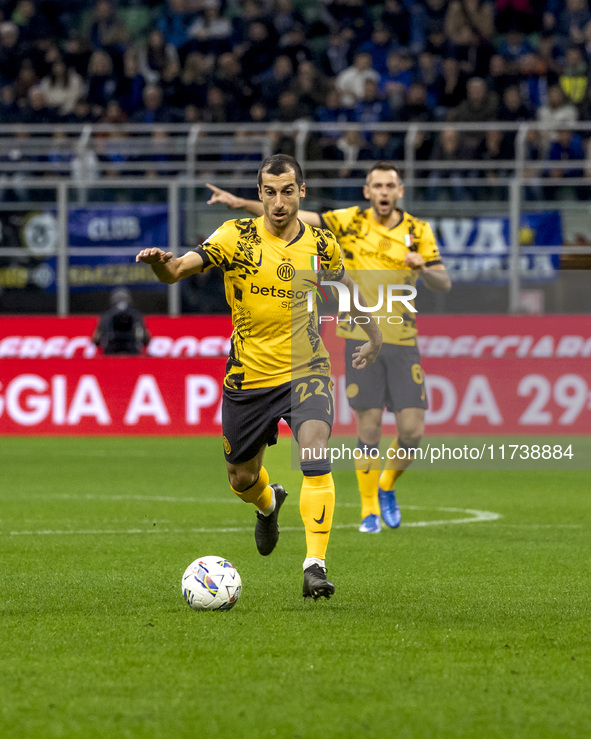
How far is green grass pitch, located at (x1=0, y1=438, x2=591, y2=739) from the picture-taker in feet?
13.3

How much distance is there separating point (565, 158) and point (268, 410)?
1257 cm

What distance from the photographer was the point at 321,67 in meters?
21.6

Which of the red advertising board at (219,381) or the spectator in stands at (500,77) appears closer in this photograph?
the red advertising board at (219,381)

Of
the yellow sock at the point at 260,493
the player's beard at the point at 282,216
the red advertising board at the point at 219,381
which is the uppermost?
the player's beard at the point at 282,216

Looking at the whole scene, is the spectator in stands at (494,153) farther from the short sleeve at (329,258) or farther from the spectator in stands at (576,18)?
the short sleeve at (329,258)

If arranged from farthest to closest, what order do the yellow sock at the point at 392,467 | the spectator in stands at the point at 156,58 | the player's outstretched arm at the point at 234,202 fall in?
1. the spectator in stands at the point at 156,58
2. the yellow sock at the point at 392,467
3. the player's outstretched arm at the point at 234,202

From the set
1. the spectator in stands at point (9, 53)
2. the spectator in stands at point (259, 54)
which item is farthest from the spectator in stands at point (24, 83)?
the spectator in stands at point (259, 54)

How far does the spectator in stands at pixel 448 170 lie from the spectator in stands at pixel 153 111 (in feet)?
14.7

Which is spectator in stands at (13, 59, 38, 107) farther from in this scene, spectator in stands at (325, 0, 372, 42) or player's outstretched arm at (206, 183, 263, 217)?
player's outstretched arm at (206, 183, 263, 217)

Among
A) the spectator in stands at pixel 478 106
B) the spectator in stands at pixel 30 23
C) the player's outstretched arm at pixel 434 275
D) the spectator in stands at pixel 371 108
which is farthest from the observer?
the spectator in stands at pixel 30 23

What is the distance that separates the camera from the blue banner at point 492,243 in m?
17.0

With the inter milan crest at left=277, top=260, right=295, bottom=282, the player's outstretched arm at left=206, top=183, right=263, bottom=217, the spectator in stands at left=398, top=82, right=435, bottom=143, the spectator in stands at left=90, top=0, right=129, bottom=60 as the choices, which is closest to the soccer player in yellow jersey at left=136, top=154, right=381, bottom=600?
the inter milan crest at left=277, top=260, right=295, bottom=282

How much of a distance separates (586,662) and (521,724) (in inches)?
38.2

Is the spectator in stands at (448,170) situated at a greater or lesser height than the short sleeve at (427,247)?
greater
